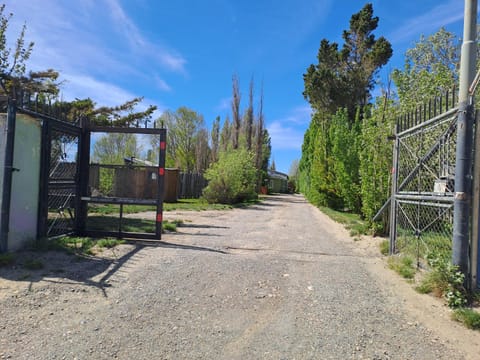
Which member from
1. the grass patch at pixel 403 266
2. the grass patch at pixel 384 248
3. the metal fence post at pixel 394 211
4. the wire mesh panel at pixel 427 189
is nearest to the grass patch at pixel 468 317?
the wire mesh panel at pixel 427 189

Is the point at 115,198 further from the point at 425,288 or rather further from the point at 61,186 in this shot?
the point at 425,288

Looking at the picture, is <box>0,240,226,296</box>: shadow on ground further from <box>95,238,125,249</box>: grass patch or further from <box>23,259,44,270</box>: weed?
<box>95,238,125,249</box>: grass patch

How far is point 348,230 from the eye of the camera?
984 cm

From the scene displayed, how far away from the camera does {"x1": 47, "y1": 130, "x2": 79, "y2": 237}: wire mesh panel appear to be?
629 cm

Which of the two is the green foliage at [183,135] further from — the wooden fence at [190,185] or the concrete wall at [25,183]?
the concrete wall at [25,183]

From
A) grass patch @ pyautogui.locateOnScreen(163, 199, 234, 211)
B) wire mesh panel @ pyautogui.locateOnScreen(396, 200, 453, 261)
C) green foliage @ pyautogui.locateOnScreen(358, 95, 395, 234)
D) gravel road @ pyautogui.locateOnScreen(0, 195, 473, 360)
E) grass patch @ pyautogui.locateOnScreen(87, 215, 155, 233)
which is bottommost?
gravel road @ pyautogui.locateOnScreen(0, 195, 473, 360)

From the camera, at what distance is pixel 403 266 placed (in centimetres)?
540

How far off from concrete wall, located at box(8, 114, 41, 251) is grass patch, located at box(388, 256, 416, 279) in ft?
20.3

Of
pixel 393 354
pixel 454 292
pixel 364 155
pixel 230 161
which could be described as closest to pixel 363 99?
pixel 230 161

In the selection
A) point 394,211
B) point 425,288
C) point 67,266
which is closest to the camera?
point 425,288

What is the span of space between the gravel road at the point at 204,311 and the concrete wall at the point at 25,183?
600 mm

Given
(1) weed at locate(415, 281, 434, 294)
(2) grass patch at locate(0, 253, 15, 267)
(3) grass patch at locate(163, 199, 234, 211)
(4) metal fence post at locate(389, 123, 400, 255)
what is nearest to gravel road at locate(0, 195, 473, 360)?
(2) grass patch at locate(0, 253, 15, 267)

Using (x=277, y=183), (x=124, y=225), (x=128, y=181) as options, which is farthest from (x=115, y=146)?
(x=277, y=183)

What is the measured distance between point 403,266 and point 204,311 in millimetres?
3639
